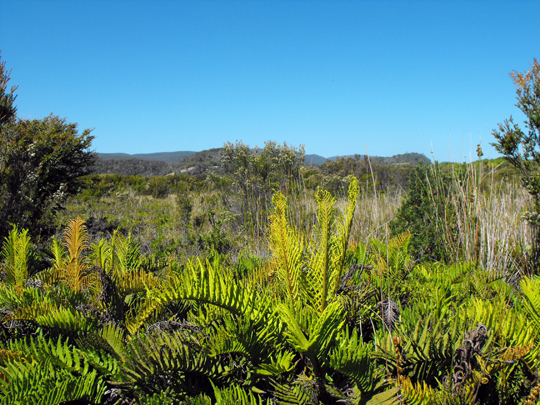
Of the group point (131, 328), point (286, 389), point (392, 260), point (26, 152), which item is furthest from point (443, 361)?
point (26, 152)

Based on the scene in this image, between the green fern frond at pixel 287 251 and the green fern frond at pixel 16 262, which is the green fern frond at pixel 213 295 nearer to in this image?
the green fern frond at pixel 287 251

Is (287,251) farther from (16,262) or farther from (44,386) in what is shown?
(16,262)

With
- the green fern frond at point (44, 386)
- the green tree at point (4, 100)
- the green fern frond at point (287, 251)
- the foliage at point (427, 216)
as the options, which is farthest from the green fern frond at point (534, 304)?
the green tree at point (4, 100)

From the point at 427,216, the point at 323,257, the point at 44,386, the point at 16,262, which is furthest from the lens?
the point at 427,216

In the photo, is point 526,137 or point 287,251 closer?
point 287,251

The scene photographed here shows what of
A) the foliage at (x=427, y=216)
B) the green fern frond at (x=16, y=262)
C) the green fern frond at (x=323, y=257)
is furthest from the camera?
the foliage at (x=427, y=216)

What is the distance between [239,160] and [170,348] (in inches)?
304

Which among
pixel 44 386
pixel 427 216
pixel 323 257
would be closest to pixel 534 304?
pixel 323 257

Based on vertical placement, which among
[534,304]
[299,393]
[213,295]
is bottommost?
[299,393]

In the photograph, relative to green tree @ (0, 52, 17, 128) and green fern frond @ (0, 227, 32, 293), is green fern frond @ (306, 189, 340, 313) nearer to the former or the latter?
green fern frond @ (0, 227, 32, 293)

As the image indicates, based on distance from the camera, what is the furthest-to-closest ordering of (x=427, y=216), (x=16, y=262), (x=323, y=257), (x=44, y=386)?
(x=427, y=216) < (x=16, y=262) < (x=323, y=257) < (x=44, y=386)

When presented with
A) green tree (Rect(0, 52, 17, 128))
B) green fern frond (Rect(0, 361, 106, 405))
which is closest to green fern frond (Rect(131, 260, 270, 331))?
green fern frond (Rect(0, 361, 106, 405))

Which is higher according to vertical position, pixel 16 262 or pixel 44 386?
pixel 16 262

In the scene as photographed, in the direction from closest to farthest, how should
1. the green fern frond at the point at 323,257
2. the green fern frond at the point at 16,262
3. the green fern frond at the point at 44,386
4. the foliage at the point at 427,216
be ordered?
the green fern frond at the point at 44,386, the green fern frond at the point at 323,257, the green fern frond at the point at 16,262, the foliage at the point at 427,216
